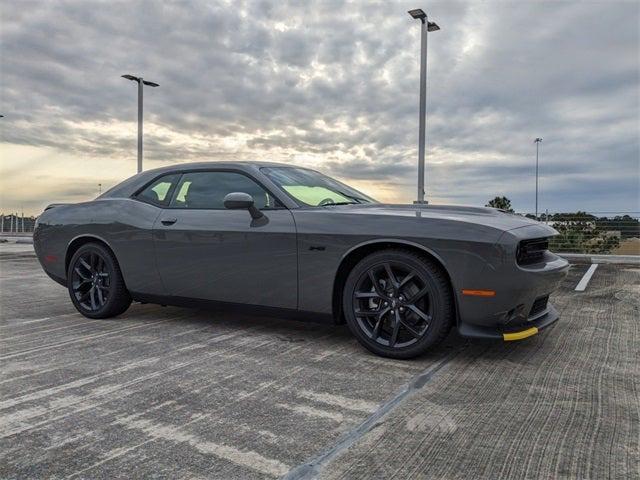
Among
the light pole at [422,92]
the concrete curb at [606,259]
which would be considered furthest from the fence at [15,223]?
the concrete curb at [606,259]

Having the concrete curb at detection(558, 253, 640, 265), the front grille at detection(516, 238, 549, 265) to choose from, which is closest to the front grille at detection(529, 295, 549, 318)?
the front grille at detection(516, 238, 549, 265)

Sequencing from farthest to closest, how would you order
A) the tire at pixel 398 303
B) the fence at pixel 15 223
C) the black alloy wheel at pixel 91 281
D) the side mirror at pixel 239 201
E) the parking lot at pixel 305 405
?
1. the fence at pixel 15 223
2. the black alloy wheel at pixel 91 281
3. the side mirror at pixel 239 201
4. the tire at pixel 398 303
5. the parking lot at pixel 305 405

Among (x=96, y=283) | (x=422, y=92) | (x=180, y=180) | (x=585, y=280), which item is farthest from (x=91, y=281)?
(x=422, y=92)

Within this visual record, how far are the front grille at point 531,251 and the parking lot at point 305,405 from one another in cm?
67

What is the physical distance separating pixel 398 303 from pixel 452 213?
0.78m

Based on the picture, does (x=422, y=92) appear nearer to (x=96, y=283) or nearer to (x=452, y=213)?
(x=452, y=213)

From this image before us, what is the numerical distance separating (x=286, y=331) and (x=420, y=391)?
5.53 ft

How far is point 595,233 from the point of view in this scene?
568 inches

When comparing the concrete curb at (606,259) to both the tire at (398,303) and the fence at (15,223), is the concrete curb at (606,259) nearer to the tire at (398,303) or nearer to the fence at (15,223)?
the tire at (398,303)

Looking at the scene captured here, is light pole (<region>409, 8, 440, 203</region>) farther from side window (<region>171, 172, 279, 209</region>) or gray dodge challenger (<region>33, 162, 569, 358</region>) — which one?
side window (<region>171, 172, 279, 209</region>)

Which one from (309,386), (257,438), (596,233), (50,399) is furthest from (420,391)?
(596,233)

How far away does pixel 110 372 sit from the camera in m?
3.29

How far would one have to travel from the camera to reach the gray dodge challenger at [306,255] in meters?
3.40

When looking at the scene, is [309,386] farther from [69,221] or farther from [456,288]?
[69,221]
